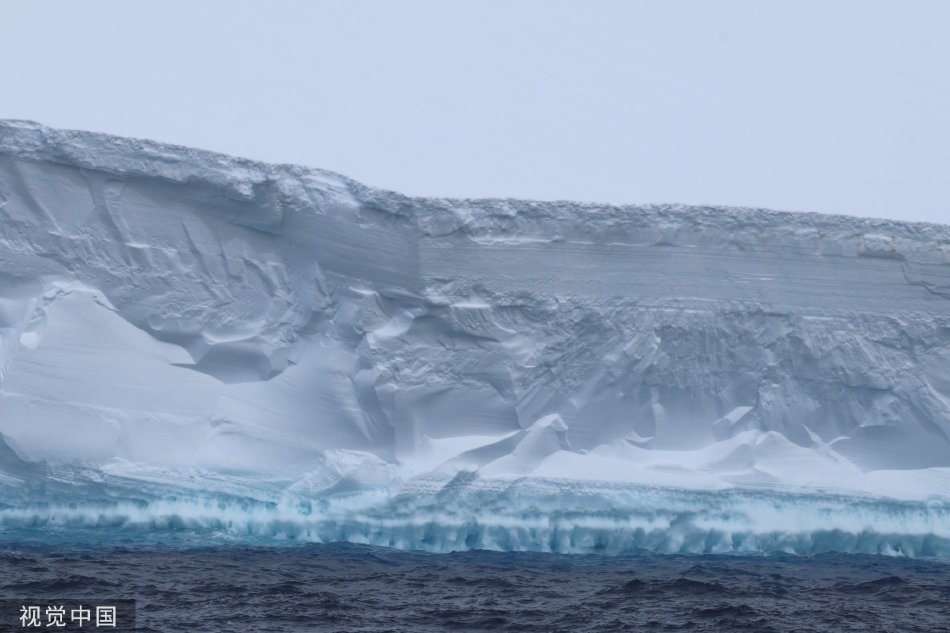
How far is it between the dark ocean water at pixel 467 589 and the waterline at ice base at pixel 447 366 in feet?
1.30

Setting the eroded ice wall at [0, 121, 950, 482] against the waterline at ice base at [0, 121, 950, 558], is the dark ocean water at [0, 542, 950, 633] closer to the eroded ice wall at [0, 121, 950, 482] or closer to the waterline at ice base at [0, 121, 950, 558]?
the waterline at ice base at [0, 121, 950, 558]

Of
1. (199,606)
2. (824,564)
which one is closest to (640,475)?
(824,564)

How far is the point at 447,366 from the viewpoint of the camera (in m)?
7.60

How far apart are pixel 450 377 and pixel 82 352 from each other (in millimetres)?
2347

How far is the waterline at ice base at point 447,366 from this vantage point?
705 centimetres

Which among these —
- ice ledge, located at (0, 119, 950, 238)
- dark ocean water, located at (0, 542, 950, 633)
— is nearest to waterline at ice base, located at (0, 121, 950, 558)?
ice ledge, located at (0, 119, 950, 238)

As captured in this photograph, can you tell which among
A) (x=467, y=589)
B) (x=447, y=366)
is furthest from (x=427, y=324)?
(x=467, y=589)

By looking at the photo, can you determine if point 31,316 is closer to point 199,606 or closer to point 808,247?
point 199,606

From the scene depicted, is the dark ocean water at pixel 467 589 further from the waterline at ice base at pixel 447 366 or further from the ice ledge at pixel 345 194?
the ice ledge at pixel 345 194

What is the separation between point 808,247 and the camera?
8.04 meters

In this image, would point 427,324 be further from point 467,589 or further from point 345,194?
point 467,589

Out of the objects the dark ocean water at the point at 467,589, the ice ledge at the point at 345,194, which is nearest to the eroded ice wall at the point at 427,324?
the ice ledge at the point at 345,194

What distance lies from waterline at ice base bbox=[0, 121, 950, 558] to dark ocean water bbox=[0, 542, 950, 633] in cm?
40

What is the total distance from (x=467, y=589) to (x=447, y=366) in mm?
2269
